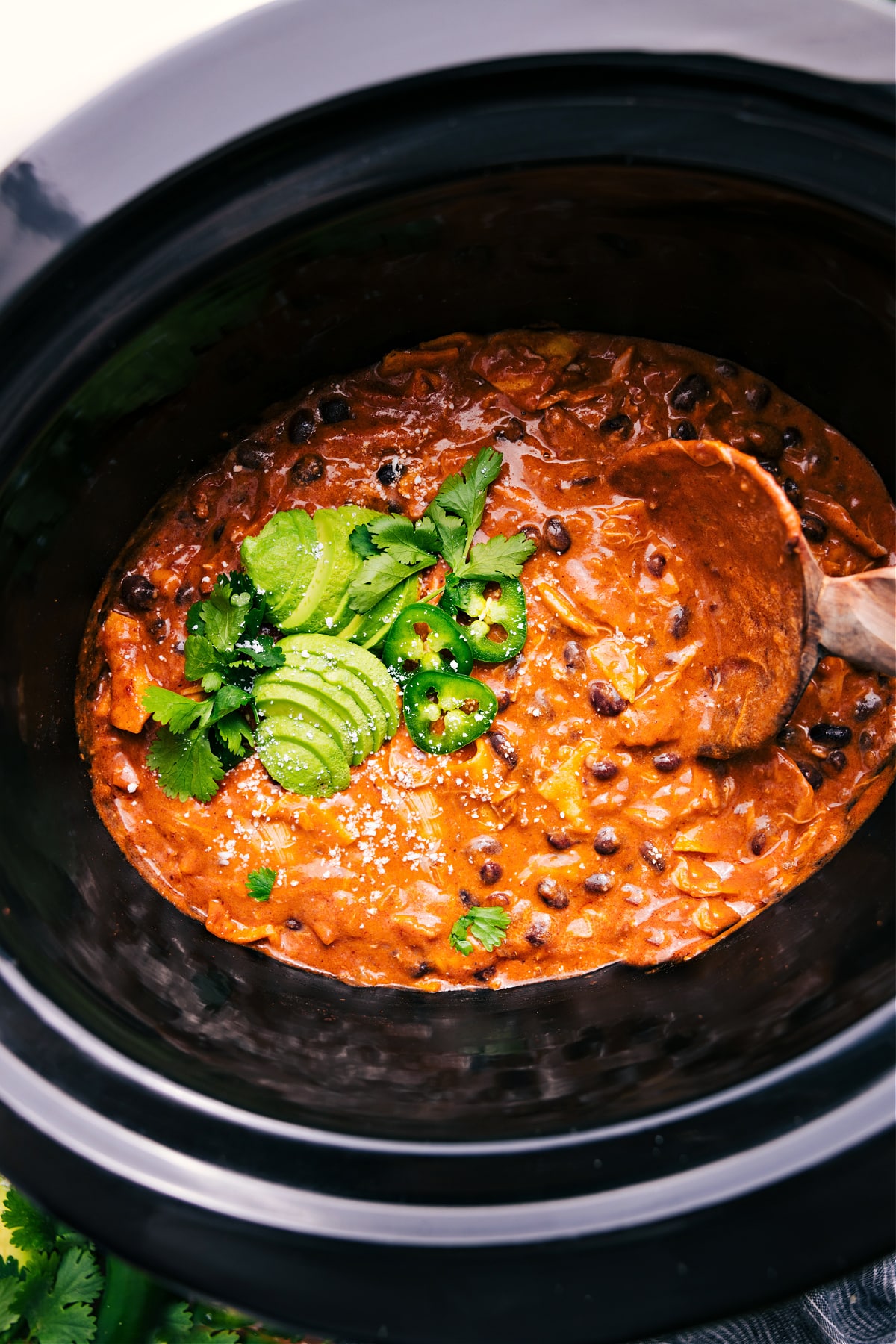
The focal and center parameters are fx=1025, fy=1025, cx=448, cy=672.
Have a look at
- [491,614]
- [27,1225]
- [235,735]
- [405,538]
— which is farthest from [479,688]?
[27,1225]

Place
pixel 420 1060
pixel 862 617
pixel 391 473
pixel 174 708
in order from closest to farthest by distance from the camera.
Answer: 1. pixel 862 617
2. pixel 420 1060
3. pixel 174 708
4. pixel 391 473

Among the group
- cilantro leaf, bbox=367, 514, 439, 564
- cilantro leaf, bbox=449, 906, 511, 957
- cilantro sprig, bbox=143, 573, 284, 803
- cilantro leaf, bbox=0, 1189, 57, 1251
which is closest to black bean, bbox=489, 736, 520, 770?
cilantro leaf, bbox=449, 906, 511, 957


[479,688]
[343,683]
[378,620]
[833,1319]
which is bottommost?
[833,1319]

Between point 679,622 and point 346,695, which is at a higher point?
point 679,622

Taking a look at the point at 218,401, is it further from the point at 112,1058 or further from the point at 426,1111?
the point at 426,1111

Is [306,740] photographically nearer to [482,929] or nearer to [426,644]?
[426,644]

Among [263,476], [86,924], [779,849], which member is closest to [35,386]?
[263,476]

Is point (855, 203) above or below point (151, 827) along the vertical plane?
above
